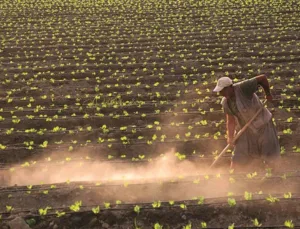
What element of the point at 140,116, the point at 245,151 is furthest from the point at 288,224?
the point at 140,116

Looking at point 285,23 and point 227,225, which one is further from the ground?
point 285,23

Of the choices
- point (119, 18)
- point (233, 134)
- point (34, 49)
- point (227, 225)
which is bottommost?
point (227, 225)

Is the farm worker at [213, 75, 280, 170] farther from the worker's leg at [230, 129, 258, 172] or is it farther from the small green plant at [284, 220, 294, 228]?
the small green plant at [284, 220, 294, 228]

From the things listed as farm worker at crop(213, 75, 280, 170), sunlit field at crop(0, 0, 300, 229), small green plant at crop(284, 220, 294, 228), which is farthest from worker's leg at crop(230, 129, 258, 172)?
small green plant at crop(284, 220, 294, 228)

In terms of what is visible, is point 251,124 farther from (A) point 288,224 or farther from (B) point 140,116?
(B) point 140,116

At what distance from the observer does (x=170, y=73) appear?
8.82m

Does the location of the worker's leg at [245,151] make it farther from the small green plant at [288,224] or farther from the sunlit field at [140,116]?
the small green plant at [288,224]

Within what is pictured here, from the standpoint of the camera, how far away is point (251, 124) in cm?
471

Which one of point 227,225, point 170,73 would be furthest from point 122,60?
point 227,225

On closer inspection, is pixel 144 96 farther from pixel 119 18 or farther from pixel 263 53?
pixel 119 18

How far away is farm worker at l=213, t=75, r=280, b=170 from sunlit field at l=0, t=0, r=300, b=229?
0.29 meters

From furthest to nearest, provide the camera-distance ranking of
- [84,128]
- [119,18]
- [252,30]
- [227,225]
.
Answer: [119,18] → [252,30] → [84,128] → [227,225]

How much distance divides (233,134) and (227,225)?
5.50 feet

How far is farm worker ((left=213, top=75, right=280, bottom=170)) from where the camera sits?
4.60m
